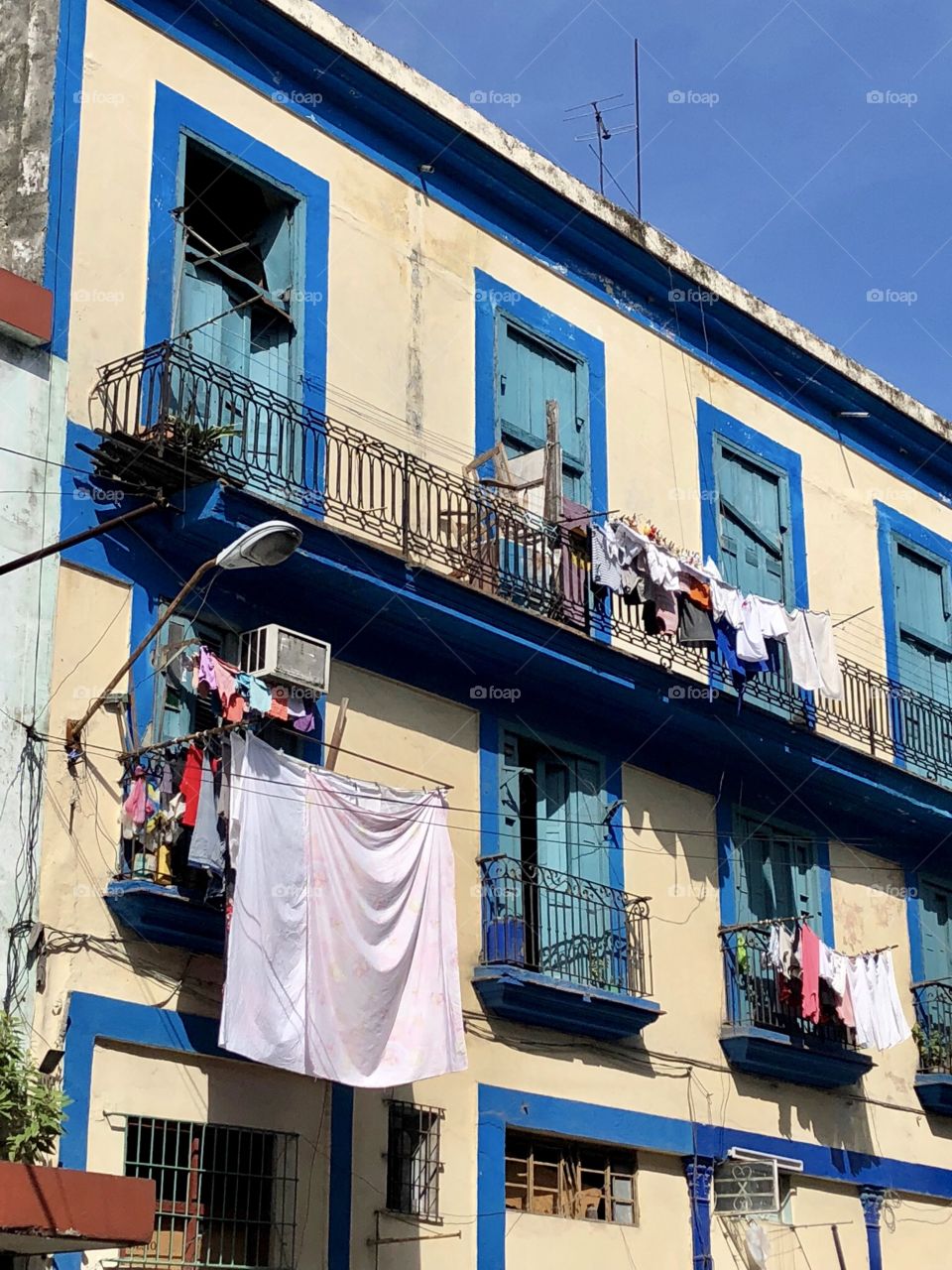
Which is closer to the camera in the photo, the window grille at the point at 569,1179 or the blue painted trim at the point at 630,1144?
the blue painted trim at the point at 630,1144

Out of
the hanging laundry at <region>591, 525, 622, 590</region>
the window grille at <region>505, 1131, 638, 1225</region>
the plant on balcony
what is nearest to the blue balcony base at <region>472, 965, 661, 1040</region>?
the window grille at <region>505, 1131, 638, 1225</region>

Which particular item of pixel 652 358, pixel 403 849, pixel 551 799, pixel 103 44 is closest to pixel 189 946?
pixel 403 849

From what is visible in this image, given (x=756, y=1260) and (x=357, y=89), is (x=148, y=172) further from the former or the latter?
(x=756, y=1260)

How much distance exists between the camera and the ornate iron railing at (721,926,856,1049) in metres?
16.9

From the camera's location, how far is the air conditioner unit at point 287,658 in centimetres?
1333

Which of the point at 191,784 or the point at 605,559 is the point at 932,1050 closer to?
the point at 605,559

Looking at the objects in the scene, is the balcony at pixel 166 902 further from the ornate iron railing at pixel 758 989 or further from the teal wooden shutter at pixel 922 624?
the teal wooden shutter at pixel 922 624

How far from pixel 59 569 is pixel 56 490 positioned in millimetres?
558

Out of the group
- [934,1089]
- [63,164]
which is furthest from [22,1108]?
[934,1089]

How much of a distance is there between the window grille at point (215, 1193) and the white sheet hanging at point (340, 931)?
90cm

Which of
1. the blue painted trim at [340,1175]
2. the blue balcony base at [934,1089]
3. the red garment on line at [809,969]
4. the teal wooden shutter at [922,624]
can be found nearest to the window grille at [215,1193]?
the blue painted trim at [340,1175]

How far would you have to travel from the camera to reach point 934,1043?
19.0 meters

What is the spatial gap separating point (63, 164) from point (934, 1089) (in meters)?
11.3

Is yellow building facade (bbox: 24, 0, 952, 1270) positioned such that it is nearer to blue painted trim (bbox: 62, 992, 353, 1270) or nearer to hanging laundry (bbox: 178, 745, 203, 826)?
blue painted trim (bbox: 62, 992, 353, 1270)
